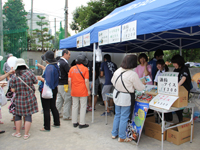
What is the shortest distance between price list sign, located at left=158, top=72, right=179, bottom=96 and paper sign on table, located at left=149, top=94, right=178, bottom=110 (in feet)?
0.28

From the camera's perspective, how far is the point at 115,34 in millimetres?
3135

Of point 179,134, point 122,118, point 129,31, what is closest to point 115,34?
point 129,31

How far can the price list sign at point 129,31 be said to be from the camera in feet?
8.82

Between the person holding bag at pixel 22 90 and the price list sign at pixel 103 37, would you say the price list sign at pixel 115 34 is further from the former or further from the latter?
the person holding bag at pixel 22 90

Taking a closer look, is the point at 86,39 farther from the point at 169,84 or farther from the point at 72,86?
the point at 169,84

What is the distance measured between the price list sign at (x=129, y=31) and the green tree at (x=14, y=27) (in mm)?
11920

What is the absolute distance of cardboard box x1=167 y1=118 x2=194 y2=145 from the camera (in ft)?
9.23

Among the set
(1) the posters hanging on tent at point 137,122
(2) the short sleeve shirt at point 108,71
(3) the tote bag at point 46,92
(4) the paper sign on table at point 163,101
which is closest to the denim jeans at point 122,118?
(1) the posters hanging on tent at point 137,122

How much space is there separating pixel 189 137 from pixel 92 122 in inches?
81.4

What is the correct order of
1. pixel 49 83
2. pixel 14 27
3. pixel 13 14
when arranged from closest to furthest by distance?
pixel 49 83 < pixel 14 27 < pixel 13 14

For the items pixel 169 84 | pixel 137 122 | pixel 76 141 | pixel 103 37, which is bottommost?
pixel 76 141

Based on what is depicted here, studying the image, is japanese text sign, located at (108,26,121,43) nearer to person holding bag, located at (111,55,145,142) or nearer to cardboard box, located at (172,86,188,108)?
person holding bag, located at (111,55,145,142)

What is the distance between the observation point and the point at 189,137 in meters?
2.98

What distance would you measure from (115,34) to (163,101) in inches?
59.1
